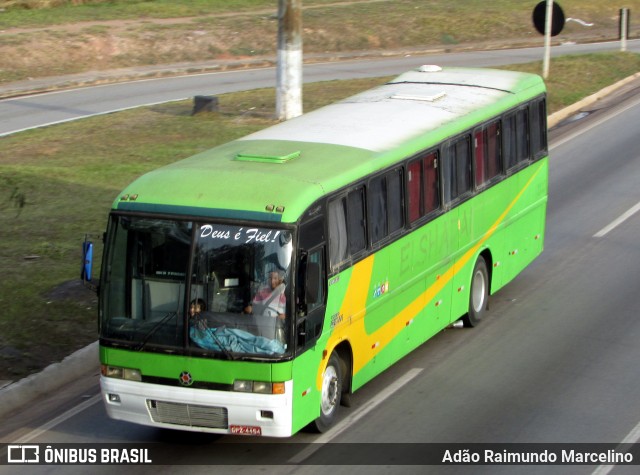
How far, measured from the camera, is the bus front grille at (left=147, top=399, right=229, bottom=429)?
33.4ft

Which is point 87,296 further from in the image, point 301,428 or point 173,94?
point 173,94

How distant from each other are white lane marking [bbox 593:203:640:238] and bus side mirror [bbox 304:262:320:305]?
367 inches

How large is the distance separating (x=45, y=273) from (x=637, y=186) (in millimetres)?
11228

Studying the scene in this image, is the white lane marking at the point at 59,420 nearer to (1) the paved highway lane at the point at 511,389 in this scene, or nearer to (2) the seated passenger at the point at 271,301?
(1) the paved highway lane at the point at 511,389

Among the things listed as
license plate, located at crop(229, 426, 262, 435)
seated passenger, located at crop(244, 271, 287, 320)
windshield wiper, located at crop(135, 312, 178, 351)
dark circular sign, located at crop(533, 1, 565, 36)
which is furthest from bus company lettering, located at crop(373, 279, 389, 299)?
dark circular sign, located at crop(533, 1, 565, 36)

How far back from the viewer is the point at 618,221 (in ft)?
63.3

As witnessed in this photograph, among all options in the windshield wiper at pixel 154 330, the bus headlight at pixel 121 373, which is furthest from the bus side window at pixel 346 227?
the bus headlight at pixel 121 373

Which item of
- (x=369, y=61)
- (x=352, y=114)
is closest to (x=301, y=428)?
(x=352, y=114)

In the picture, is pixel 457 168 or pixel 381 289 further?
pixel 457 168

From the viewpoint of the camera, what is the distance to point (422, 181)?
1295 cm

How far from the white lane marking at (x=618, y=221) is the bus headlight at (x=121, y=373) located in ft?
33.1

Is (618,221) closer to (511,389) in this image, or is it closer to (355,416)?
(511,389)

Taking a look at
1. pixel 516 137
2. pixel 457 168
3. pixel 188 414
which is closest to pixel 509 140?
pixel 516 137

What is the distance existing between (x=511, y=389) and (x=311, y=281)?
324 cm
